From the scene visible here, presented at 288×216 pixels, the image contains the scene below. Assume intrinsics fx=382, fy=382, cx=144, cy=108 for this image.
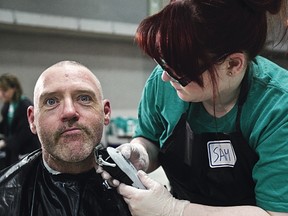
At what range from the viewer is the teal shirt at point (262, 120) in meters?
0.94

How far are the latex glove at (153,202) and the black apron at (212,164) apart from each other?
158 millimetres

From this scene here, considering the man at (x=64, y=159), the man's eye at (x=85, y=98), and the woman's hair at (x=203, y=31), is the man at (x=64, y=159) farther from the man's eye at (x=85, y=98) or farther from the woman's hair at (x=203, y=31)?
the woman's hair at (x=203, y=31)

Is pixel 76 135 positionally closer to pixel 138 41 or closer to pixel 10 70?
pixel 138 41

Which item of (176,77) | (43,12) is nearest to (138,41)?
(176,77)

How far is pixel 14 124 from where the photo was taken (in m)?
3.24

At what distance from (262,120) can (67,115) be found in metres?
0.53

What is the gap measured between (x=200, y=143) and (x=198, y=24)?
0.40 m

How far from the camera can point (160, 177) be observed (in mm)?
2496

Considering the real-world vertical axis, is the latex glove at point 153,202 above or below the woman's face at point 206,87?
below

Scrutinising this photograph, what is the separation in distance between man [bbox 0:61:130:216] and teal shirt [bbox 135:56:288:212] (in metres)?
0.21

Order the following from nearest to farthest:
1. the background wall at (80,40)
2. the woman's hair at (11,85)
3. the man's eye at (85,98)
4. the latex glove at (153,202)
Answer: the latex glove at (153,202), the man's eye at (85,98), the woman's hair at (11,85), the background wall at (80,40)

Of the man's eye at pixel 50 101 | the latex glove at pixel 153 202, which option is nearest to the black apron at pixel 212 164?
the latex glove at pixel 153 202

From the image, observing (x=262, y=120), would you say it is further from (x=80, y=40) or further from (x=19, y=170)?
(x=80, y=40)

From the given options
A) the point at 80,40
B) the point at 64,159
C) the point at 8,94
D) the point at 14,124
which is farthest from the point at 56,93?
the point at 80,40
